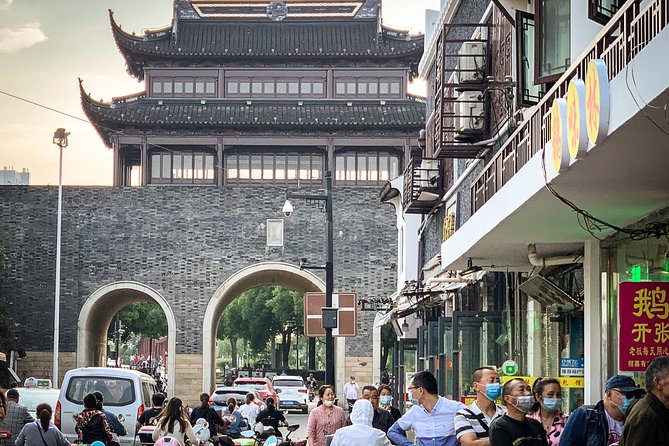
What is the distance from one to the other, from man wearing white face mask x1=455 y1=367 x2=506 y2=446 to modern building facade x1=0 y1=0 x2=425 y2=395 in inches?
1514

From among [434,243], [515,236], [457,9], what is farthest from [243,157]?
[515,236]

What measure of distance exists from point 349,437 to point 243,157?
43.8 m

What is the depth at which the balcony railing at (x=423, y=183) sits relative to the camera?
28.8 m

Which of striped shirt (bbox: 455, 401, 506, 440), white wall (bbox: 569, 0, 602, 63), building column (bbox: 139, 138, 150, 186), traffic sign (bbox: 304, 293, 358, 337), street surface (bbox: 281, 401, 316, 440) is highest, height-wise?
building column (bbox: 139, 138, 150, 186)

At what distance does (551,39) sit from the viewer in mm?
15406

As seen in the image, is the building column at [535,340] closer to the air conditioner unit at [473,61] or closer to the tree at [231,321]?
the air conditioner unit at [473,61]

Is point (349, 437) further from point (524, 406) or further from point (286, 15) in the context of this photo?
point (286, 15)

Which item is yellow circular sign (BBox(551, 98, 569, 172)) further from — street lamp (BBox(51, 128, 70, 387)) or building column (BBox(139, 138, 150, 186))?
building column (BBox(139, 138, 150, 186))

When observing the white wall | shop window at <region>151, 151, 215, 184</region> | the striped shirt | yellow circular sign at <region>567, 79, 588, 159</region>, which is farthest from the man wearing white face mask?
shop window at <region>151, 151, 215, 184</region>

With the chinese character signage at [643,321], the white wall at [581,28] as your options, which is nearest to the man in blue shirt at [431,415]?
the chinese character signage at [643,321]

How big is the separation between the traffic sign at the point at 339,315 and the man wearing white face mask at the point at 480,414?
45.3ft

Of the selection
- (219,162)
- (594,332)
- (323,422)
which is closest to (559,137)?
(594,332)

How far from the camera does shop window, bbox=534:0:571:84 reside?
15.1 meters

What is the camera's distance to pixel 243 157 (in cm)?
5409
